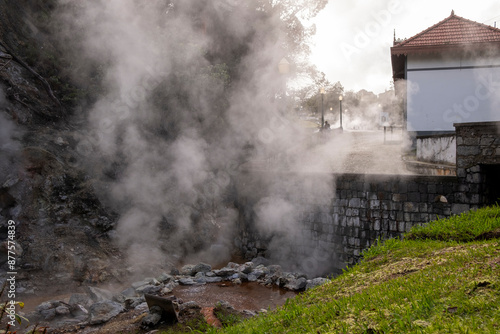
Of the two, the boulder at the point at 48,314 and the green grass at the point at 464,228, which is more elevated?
the green grass at the point at 464,228

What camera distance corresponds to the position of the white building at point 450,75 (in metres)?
12.0

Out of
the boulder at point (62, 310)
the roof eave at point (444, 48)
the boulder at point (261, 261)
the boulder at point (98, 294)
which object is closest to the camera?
the boulder at point (62, 310)

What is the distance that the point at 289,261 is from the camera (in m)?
9.12

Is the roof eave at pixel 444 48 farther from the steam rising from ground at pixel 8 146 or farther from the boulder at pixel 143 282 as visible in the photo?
the steam rising from ground at pixel 8 146

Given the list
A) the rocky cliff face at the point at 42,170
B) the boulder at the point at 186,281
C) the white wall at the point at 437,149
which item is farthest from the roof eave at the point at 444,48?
the rocky cliff face at the point at 42,170

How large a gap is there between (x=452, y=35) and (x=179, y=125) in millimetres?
9783

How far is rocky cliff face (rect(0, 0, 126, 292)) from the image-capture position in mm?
7500

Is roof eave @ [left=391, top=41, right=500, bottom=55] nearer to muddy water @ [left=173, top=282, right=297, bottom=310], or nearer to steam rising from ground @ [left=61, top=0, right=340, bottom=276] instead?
steam rising from ground @ [left=61, top=0, right=340, bottom=276]

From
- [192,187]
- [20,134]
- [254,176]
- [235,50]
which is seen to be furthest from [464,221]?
[235,50]

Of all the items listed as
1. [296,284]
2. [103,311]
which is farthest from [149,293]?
[296,284]

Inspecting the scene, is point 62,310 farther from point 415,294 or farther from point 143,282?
point 415,294

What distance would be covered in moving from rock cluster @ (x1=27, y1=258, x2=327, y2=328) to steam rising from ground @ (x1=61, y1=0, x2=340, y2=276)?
1.25m

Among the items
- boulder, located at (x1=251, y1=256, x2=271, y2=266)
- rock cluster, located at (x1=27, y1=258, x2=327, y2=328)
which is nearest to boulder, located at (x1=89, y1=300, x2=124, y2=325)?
rock cluster, located at (x1=27, y1=258, x2=327, y2=328)

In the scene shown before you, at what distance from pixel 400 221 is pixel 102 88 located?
933cm
